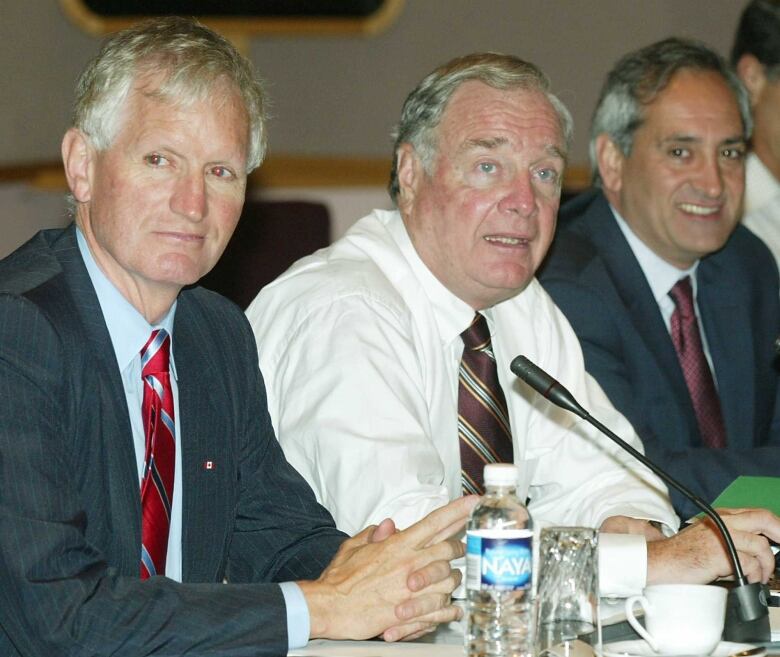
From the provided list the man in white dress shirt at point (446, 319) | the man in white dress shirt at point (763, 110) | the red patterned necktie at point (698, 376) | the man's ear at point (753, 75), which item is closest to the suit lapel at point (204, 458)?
the man in white dress shirt at point (446, 319)

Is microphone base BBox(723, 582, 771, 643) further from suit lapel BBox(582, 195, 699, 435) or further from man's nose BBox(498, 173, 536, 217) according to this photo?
Result: suit lapel BBox(582, 195, 699, 435)

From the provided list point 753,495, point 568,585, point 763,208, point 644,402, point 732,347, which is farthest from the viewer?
point 763,208

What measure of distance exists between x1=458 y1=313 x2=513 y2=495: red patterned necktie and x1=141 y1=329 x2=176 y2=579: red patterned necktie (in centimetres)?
77

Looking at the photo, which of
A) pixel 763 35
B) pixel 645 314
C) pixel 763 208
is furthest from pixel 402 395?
pixel 763 35

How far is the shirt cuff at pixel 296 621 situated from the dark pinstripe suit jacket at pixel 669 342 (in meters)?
1.47

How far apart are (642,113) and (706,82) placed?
7.5 inches

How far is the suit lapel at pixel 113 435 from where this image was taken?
2061mm

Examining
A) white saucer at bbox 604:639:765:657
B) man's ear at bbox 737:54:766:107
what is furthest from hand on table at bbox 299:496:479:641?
man's ear at bbox 737:54:766:107

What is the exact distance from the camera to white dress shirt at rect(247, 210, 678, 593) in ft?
8.15

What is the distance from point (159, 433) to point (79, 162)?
0.49m

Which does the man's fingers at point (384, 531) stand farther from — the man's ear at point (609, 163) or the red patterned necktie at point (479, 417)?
the man's ear at point (609, 163)

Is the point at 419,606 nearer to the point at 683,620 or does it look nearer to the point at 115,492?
the point at 683,620

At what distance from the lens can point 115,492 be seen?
207cm

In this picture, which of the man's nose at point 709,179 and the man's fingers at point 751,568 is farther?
the man's nose at point 709,179
